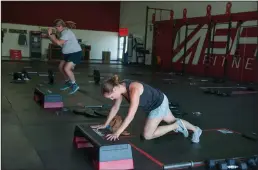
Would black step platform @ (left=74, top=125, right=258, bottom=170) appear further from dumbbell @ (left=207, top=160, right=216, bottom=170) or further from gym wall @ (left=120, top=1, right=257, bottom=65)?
gym wall @ (left=120, top=1, right=257, bottom=65)

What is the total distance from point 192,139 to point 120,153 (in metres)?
0.98

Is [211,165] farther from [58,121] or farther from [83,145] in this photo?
[58,121]

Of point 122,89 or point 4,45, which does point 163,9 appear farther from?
point 122,89

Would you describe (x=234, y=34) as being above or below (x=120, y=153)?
above

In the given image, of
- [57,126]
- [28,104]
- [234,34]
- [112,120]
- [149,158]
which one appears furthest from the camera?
[234,34]

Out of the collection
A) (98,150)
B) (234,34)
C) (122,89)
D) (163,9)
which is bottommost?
(98,150)

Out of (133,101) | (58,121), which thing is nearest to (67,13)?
(58,121)

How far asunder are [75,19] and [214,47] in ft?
26.5

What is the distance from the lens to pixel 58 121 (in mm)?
3463

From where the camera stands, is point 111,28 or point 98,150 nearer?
point 98,150

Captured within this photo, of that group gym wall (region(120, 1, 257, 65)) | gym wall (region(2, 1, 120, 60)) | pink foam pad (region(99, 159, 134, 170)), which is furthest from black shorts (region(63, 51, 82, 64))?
gym wall (region(2, 1, 120, 60))

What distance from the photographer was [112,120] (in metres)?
2.77

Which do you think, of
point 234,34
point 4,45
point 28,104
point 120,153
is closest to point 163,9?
point 234,34

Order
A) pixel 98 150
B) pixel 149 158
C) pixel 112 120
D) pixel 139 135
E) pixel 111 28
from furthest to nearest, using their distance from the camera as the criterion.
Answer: pixel 111 28, pixel 139 135, pixel 112 120, pixel 149 158, pixel 98 150
